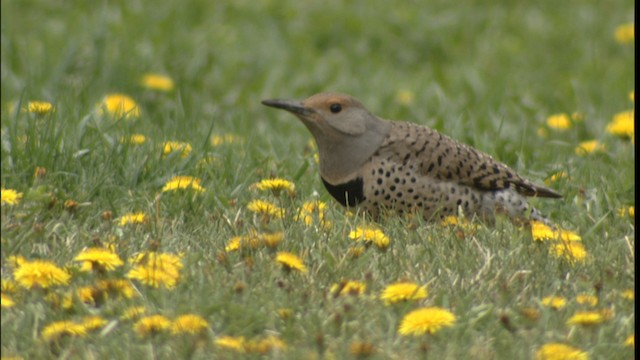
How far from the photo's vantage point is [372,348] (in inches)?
162

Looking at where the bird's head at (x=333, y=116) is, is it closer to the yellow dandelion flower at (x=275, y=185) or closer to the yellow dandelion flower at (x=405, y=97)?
the yellow dandelion flower at (x=275, y=185)

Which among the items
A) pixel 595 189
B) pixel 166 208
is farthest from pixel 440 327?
pixel 595 189

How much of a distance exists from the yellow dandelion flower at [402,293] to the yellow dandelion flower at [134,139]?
6.69ft

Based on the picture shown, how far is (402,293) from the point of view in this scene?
4504mm

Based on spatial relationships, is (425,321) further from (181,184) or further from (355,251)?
(181,184)

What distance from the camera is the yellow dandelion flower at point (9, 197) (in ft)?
16.9

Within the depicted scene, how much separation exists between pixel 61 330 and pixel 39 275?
14.2 inches

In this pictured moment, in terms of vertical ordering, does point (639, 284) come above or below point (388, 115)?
above

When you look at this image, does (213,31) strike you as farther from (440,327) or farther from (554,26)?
(440,327)

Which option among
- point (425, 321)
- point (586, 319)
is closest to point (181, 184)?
point (425, 321)

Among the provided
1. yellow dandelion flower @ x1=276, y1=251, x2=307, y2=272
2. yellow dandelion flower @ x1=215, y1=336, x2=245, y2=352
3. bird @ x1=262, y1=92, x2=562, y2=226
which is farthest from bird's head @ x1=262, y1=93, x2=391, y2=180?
yellow dandelion flower @ x1=215, y1=336, x2=245, y2=352

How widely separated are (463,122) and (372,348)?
4.07 m

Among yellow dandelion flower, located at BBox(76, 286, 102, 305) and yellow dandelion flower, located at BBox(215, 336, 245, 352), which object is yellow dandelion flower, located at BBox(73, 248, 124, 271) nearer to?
yellow dandelion flower, located at BBox(76, 286, 102, 305)

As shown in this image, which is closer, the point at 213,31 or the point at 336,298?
the point at 336,298
